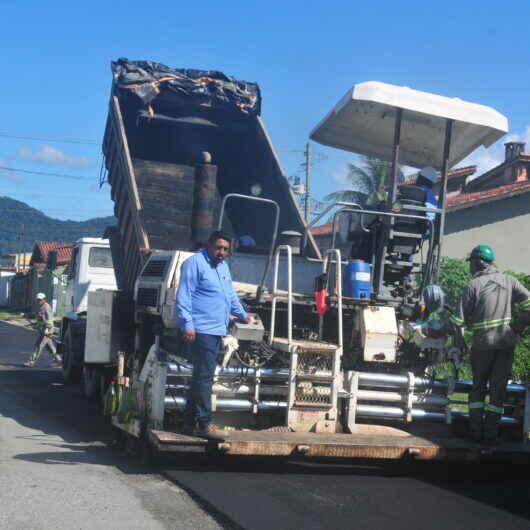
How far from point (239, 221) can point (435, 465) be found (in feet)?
15.0

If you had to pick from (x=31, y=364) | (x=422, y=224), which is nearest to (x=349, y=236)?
(x=422, y=224)

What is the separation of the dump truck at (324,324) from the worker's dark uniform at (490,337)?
24 centimetres

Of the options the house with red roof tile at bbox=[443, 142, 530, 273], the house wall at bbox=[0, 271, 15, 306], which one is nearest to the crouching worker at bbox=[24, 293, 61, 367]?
the house with red roof tile at bbox=[443, 142, 530, 273]

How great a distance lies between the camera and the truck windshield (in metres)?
13.7

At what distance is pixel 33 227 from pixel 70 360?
5740 inches

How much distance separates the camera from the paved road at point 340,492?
511 cm

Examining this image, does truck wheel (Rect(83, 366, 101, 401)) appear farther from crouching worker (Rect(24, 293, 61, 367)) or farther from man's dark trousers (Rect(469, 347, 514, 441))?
man's dark trousers (Rect(469, 347, 514, 441))

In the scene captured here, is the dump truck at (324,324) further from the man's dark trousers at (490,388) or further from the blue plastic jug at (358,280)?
the man's dark trousers at (490,388)

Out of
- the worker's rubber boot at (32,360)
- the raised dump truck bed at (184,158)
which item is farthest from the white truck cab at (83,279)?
the raised dump truck bed at (184,158)

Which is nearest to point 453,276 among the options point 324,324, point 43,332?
point 43,332

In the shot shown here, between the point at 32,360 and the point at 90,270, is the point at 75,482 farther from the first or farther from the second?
the point at 32,360

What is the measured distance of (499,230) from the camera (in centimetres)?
2697

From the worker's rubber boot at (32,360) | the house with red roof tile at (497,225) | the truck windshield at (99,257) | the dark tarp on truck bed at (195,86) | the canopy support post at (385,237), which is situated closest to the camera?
the canopy support post at (385,237)

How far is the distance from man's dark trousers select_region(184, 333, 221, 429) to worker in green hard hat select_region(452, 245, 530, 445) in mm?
2128
